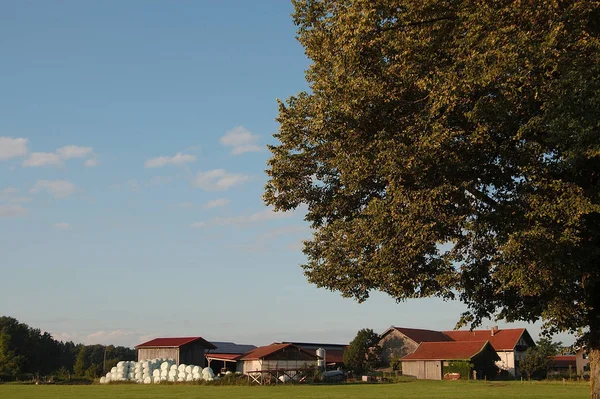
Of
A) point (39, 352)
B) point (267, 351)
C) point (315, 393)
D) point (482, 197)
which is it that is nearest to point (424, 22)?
point (482, 197)

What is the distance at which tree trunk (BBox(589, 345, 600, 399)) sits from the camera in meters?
21.2

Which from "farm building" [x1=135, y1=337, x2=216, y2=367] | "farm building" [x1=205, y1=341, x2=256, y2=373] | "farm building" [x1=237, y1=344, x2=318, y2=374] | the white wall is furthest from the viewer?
the white wall

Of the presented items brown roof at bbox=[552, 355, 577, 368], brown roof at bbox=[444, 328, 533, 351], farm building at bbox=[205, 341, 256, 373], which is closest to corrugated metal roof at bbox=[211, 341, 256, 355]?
farm building at bbox=[205, 341, 256, 373]

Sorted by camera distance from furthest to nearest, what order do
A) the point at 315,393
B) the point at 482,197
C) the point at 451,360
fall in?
the point at 451,360 → the point at 315,393 → the point at 482,197

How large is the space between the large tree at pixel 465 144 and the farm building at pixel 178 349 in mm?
66834

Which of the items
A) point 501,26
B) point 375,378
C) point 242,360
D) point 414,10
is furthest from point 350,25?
point 242,360

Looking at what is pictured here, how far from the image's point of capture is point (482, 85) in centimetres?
1714

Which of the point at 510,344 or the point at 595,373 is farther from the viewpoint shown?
the point at 510,344

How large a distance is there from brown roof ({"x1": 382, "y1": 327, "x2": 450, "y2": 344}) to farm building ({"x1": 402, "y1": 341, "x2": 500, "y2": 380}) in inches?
395

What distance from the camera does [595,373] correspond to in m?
21.5

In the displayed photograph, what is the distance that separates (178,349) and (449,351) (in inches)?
1549

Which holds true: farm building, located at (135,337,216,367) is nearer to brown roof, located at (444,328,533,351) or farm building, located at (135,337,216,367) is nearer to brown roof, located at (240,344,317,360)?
brown roof, located at (240,344,317,360)

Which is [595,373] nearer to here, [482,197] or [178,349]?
[482,197]

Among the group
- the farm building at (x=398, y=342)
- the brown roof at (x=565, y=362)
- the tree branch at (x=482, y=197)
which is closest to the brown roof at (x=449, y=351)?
the farm building at (x=398, y=342)
